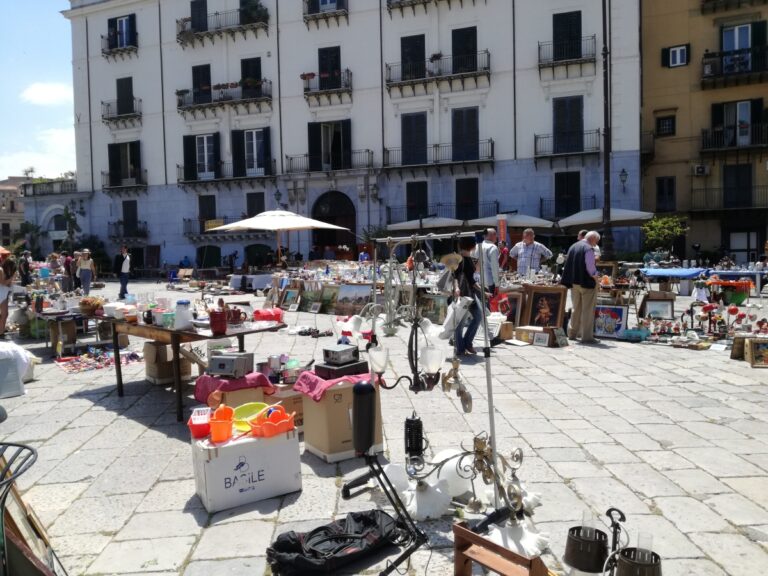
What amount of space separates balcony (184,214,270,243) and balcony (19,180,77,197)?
22.6 ft

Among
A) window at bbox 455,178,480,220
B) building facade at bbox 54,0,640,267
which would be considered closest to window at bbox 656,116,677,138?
building facade at bbox 54,0,640,267

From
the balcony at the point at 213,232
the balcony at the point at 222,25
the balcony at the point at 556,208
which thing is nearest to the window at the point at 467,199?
the balcony at the point at 556,208

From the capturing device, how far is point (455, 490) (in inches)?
135

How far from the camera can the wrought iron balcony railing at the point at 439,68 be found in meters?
21.4

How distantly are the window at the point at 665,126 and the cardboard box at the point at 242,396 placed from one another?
2186cm

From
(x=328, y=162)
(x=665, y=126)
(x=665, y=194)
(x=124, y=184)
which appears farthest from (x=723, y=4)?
(x=124, y=184)

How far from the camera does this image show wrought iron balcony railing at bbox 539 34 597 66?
2011 centimetres

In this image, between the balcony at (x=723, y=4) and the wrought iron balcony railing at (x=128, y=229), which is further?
the wrought iron balcony railing at (x=128, y=229)

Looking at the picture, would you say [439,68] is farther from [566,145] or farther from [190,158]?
[190,158]

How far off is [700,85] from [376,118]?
1144cm

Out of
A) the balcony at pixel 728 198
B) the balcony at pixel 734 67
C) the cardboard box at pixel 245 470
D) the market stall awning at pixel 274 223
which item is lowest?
the cardboard box at pixel 245 470

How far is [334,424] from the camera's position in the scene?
13.5 feet

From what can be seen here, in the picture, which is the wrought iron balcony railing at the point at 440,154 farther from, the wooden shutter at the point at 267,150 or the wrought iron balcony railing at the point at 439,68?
the wooden shutter at the point at 267,150

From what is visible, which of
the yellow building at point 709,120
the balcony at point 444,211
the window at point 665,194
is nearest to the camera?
the yellow building at point 709,120
